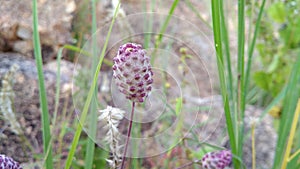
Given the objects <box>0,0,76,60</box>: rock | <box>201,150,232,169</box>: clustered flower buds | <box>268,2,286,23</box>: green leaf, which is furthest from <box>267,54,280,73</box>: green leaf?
<box>201,150,232,169</box>: clustered flower buds

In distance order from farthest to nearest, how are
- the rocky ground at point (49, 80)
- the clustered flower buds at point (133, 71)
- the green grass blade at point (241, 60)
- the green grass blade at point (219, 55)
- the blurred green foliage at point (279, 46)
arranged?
the blurred green foliage at point (279, 46)
the rocky ground at point (49, 80)
the green grass blade at point (241, 60)
the green grass blade at point (219, 55)
the clustered flower buds at point (133, 71)

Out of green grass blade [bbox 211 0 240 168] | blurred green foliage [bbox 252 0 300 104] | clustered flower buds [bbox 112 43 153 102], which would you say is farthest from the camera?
blurred green foliage [bbox 252 0 300 104]

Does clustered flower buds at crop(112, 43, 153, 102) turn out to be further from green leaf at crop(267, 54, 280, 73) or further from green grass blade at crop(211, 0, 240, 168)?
green leaf at crop(267, 54, 280, 73)

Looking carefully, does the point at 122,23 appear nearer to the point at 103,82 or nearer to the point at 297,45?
the point at 103,82

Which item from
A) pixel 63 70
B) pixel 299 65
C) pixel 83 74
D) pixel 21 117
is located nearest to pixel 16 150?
pixel 21 117

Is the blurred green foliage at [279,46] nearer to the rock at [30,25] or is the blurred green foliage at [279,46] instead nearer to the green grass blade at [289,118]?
the rock at [30,25]

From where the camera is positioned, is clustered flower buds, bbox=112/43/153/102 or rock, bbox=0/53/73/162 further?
rock, bbox=0/53/73/162

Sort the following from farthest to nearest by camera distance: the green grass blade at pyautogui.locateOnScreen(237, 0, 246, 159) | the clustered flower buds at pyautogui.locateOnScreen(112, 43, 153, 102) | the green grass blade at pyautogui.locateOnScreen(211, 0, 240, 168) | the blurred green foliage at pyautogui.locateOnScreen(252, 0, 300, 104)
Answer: the blurred green foliage at pyautogui.locateOnScreen(252, 0, 300, 104) < the green grass blade at pyautogui.locateOnScreen(237, 0, 246, 159) < the green grass blade at pyautogui.locateOnScreen(211, 0, 240, 168) < the clustered flower buds at pyautogui.locateOnScreen(112, 43, 153, 102)

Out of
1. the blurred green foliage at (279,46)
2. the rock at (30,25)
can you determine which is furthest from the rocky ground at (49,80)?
the blurred green foliage at (279,46)
